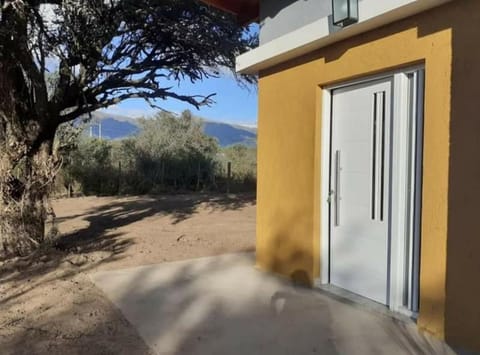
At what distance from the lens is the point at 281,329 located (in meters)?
4.11

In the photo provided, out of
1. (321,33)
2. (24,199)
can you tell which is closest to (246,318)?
(321,33)

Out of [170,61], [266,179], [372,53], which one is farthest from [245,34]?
[372,53]

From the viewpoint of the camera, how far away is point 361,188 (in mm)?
4750

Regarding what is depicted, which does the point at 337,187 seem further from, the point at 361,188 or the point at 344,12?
the point at 344,12

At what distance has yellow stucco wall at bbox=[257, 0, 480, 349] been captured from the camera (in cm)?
349

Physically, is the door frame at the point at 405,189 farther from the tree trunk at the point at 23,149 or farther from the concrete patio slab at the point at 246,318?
the tree trunk at the point at 23,149

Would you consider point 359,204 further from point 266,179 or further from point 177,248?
point 177,248

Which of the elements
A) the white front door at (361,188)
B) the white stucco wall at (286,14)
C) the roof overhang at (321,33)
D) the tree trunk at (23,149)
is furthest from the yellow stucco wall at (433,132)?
the tree trunk at (23,149)

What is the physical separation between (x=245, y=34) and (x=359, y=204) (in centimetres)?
561

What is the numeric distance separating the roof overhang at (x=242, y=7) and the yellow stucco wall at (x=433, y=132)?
1721 mm

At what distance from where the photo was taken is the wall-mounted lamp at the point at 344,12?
425cm

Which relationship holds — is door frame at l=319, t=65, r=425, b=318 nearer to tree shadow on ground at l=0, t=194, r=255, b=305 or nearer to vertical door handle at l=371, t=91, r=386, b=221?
vertical door handle at l=371, t=91, r=386, b=221

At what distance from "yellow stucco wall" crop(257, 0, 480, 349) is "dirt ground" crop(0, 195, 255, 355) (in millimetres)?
2342

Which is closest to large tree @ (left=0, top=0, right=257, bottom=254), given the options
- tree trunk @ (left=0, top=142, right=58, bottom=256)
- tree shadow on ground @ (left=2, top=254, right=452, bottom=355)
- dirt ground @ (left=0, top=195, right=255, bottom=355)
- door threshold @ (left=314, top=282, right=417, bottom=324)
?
tree trunk @ (left=0, top=142, right=58, bottom=256)
